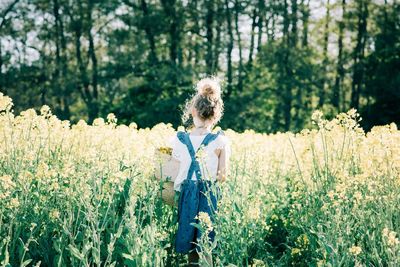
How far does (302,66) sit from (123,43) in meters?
8.31

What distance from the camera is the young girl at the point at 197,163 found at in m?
4.25

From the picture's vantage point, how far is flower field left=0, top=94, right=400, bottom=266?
3.48 metres

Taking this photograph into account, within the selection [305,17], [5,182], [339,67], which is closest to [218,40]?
[305,17]

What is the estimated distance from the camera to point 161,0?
26922 mm

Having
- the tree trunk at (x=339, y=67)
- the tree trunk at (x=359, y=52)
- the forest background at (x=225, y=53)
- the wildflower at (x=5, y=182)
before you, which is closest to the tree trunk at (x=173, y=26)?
the forest background at (x=225, y=53)

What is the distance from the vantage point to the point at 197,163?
431 centimetres

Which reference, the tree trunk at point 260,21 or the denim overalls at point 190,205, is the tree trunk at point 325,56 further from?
the denim overalls at point 190,205

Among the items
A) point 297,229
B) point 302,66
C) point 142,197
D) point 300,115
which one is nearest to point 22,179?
point 142,197

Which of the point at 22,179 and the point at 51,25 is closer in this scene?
the point at 22,179

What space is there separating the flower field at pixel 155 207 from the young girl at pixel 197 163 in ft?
0.50

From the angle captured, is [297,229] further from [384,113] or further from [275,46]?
[275,46]

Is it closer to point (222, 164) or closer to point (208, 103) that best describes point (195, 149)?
point (222, 164)

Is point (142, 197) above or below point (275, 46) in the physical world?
below

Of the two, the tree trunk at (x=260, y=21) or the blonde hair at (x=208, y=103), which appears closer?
the blonde hair at (x=208, y=103)
